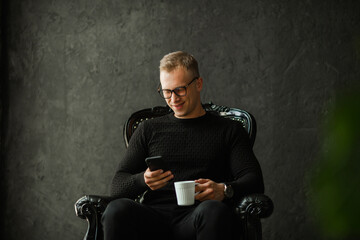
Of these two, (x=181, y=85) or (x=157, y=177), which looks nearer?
(x=157, y=177)

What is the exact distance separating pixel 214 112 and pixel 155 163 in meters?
0.71

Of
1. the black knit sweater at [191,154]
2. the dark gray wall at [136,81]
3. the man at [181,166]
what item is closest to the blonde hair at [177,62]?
the man at [181,166]

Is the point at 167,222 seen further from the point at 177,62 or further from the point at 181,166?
the point at 177,62

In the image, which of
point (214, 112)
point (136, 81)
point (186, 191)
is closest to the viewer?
point (186, 191)

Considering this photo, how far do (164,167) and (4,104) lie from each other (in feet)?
6.00

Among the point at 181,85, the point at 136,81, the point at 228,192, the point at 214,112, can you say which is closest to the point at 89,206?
the point at 228,192

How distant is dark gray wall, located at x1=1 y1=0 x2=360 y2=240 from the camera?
2.66 meters

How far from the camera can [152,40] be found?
2.83 m

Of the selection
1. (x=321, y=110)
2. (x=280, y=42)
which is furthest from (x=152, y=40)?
(x=321, y=110)

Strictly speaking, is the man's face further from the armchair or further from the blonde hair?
the armchair

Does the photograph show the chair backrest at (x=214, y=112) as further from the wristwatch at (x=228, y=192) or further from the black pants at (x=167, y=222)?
Result: the black pants at (x=167, y=222)

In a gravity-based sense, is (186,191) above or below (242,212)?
above

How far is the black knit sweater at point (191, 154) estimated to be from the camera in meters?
1.78

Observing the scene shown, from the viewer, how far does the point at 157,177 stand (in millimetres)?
1601
